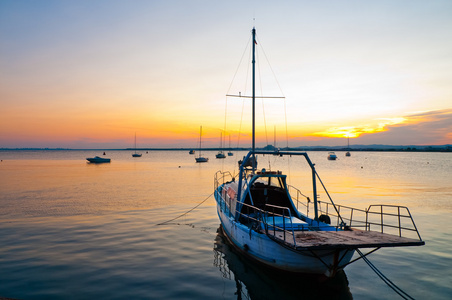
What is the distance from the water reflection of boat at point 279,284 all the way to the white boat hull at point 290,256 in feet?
1.49

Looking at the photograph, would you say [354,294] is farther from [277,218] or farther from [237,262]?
[237,262]

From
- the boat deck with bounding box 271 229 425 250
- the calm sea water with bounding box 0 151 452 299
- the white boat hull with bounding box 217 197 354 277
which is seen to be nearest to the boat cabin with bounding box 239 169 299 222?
the white boat hull with bounding box 217 197 354 277

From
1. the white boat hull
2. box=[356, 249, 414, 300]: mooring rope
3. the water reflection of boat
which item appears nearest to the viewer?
the white boat hull

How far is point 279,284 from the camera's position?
11375 mm

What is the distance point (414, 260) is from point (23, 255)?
1934 cm

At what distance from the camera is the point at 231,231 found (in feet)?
50.0

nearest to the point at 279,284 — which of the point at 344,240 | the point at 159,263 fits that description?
the point at 344,240

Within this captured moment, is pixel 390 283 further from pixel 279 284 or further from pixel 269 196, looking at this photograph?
pixel 269 196

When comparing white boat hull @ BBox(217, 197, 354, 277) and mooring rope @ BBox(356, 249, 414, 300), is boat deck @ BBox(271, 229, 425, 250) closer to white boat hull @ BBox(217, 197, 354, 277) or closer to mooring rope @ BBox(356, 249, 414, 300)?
white boat hull @ BBox(217, 197, 354, 277)

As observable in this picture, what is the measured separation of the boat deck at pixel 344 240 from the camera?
8808 mm

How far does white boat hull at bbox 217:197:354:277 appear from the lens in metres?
10.0

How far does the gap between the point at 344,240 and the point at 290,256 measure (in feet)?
6.78

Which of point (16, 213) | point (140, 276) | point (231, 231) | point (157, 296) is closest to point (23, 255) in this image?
point (140, 276)

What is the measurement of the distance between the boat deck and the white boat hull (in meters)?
0.50
